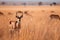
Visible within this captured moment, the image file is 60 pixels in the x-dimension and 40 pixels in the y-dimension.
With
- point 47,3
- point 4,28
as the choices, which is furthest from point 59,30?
point 47,3

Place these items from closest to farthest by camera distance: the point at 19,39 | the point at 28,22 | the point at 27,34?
the point at 19,39 < the point at 27,34 < the point at 28,22

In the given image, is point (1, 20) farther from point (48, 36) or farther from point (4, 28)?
point (48, 36)

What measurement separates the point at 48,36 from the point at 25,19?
520mm

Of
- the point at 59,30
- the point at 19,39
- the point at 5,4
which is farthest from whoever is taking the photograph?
the point at 5,4

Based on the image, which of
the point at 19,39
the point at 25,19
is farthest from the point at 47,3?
the point at 19,39

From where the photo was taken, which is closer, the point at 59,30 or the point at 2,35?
the point at 2,35

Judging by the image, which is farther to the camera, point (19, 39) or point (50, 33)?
point (50, 33)

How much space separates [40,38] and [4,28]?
1.36 ft

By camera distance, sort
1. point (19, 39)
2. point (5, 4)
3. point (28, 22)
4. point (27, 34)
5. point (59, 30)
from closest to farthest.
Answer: point (19, 39) → point (27, 34) → point (59, 30) → point (28, 22) → point (5, 4)

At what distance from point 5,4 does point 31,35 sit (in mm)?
1611

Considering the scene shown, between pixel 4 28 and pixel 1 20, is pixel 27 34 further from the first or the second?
pixel 1 20

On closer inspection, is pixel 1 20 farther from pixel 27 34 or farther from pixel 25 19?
pixel 27 34

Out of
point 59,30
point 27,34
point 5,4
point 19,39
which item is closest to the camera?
point 19,39

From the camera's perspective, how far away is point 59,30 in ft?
4.56
